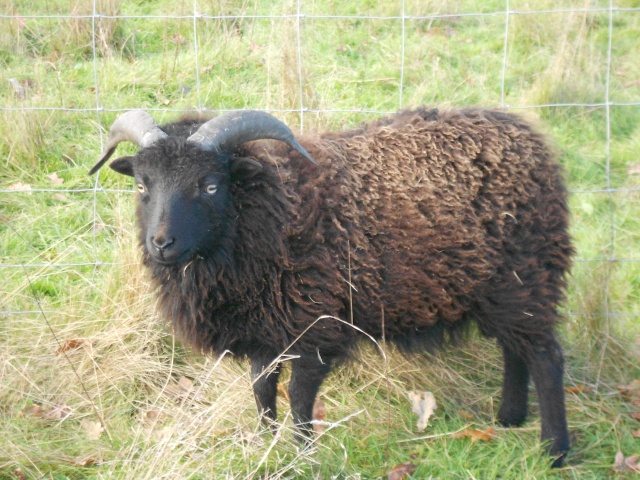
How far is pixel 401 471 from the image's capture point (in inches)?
153

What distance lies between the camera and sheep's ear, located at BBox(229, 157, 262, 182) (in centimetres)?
388

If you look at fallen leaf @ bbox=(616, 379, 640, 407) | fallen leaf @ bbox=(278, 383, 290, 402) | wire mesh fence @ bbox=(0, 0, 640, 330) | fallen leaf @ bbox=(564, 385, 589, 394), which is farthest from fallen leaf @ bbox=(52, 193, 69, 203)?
fallen leaf @ bbox=(616, 379, 640, 407)

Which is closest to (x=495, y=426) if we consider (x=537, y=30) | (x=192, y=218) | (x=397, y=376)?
(x=397, y=376)

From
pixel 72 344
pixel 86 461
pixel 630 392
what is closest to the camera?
pixel 86 461

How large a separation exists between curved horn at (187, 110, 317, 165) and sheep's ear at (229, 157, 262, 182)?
0.08 metres

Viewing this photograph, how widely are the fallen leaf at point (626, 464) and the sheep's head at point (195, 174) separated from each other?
7.54ft

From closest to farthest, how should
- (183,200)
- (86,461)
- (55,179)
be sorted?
(183,200)
(86,461)
(55,179)

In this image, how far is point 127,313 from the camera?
4.79 metres

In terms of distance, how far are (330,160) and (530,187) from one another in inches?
44.0

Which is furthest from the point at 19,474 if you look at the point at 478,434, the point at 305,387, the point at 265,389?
the point at 478,434

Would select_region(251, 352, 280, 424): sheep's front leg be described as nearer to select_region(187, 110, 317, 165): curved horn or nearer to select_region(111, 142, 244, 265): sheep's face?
select_region(111, 142, 244, 265): sheep's face

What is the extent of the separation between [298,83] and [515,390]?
302cm

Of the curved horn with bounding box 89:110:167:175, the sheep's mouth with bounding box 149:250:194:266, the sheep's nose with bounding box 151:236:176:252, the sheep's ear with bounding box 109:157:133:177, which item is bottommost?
the sheep's mouth with bounding box 149:250:194:266

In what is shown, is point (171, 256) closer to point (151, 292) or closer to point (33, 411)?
point (151, 292)
